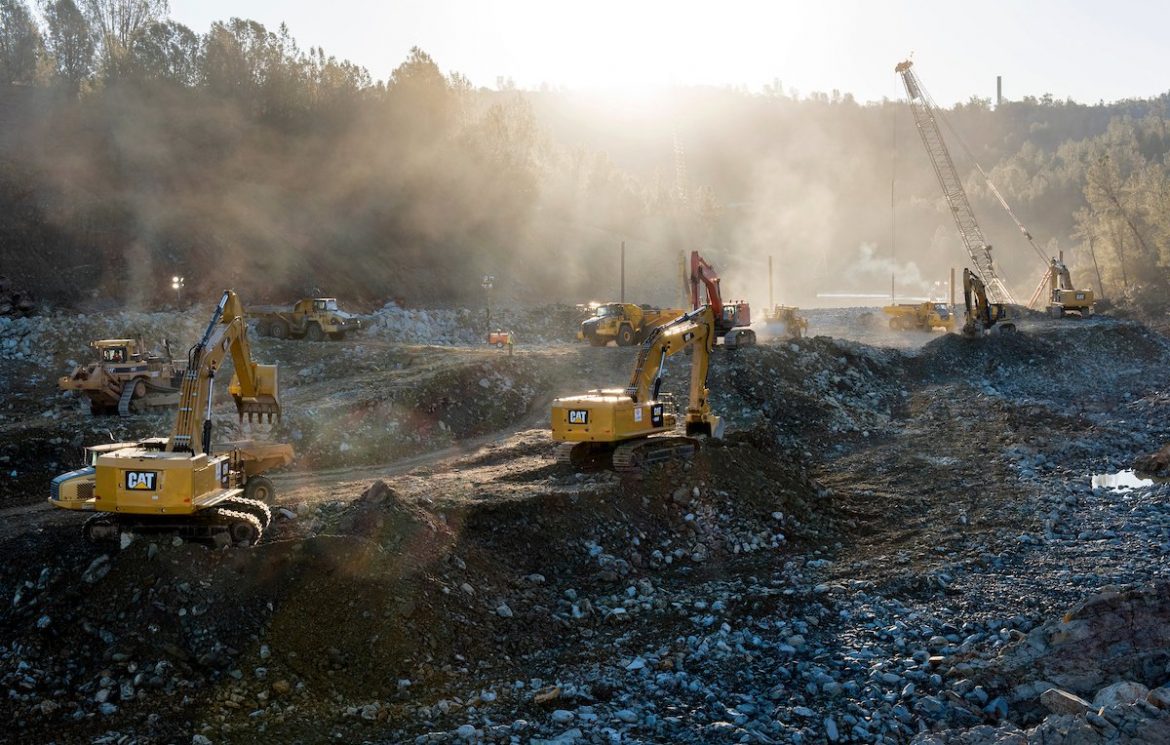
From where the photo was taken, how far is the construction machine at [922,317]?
48.3m

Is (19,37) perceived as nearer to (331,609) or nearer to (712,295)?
(712,295)

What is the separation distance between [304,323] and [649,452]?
75.2 feet

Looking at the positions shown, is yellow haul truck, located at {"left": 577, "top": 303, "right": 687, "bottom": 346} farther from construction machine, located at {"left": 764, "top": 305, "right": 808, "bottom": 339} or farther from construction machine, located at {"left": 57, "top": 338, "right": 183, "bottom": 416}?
construction machine, located at {"left": 57, "top": 338, "right": 183, "bottom": 416}

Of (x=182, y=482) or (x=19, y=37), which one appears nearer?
(x=182, y=482)

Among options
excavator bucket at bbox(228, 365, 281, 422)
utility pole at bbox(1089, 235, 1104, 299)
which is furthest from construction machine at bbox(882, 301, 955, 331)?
excavator bucket at bbox(228, 365, 281, 422)

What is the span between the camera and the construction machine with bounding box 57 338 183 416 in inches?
981

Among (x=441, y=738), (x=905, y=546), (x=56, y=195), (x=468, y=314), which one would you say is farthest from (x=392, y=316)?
(x=441, y=738)

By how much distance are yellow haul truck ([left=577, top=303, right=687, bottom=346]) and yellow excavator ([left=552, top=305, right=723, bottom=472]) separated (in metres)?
16.1

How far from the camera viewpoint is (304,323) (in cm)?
3744

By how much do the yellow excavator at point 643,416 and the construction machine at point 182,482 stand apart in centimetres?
604

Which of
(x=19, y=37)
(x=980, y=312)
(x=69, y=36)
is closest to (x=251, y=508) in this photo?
(x=980, y=312)

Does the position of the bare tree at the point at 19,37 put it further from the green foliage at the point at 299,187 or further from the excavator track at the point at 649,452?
the excavator track at the point at 649,452

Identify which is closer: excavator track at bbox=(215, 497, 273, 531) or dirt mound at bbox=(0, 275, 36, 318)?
excavator track at bbox=(215, 497, 273, 531)

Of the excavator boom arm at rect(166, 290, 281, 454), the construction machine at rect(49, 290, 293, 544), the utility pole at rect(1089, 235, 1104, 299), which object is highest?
the utility pole at rect(1089, 235, 1104, 299)
